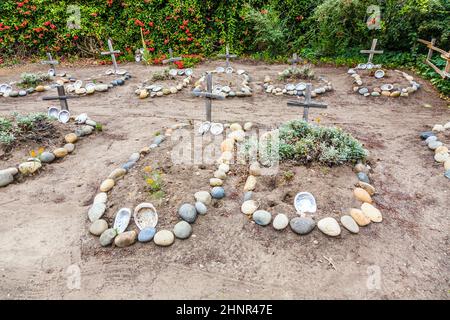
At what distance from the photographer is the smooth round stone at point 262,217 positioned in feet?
10.6

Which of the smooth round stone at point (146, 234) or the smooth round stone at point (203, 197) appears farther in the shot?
the smooth round stone at point (203, 197)

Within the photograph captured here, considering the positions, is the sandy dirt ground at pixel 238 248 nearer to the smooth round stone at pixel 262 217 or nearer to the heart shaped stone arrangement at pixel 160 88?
the smooth round stone at pixel 262 217

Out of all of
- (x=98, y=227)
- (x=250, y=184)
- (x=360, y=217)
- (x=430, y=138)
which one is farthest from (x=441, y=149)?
(x=98, y=227)

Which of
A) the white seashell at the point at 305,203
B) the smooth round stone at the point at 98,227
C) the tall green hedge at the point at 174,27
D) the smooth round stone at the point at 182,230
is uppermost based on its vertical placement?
the tall green hedge at the point at 174,27

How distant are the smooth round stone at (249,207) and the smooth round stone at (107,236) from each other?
1.44 metres

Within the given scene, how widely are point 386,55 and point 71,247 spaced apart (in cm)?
1073

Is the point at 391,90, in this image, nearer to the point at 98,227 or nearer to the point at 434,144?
the point at 434,144

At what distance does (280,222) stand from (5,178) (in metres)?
3.89

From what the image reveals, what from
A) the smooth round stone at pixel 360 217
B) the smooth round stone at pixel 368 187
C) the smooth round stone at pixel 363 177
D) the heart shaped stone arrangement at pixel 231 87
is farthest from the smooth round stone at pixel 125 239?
the heart shaped stone arrangement at pixel 231 87

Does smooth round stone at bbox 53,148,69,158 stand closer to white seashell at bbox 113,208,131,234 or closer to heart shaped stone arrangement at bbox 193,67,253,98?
white seashell at bbox 113,208,131,234

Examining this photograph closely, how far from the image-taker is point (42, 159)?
4766 mm

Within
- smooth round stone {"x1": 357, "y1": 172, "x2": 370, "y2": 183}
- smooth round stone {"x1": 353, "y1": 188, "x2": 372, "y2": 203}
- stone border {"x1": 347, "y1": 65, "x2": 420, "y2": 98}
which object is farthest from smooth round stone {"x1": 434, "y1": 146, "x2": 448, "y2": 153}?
stone border {"x1": 347, "y1": 65, "x2": 420, "y2": 98}
